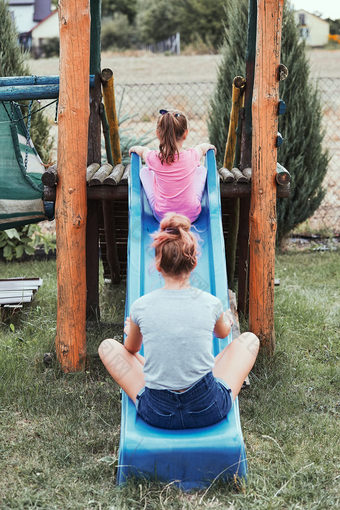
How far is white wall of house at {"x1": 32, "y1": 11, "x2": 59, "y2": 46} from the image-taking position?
4300 centimetres

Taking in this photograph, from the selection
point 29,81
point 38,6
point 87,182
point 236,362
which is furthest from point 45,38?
point 236,362

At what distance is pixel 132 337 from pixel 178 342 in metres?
0.34

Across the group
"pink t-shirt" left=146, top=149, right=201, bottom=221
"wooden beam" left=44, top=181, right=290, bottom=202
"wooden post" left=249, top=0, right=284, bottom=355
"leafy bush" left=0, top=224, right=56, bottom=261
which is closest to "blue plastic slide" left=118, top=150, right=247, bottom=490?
"wooden post" left=249, top=0, right=284, bottom=355

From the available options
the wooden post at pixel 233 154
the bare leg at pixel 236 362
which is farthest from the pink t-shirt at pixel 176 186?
the bare leg at pixel 236 362

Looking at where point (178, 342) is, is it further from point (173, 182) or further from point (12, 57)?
point (12, 57)

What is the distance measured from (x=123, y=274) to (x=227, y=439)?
3.17 meters

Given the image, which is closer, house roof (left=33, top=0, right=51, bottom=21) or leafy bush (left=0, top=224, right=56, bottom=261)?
leafy bush (left=0, top=224, right=56, bottom=261)

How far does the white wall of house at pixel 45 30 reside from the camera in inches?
1693

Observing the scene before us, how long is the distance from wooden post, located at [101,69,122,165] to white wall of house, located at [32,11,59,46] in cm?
4025

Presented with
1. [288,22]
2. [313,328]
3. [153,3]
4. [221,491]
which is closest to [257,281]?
[313,328]

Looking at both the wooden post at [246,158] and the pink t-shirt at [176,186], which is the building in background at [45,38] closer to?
the wooden post at [246,158]

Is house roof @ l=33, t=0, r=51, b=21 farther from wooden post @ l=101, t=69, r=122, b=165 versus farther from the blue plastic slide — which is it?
the blue plastic slide

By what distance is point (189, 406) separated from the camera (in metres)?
2.78

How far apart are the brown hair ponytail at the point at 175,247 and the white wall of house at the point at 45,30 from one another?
141 feet
